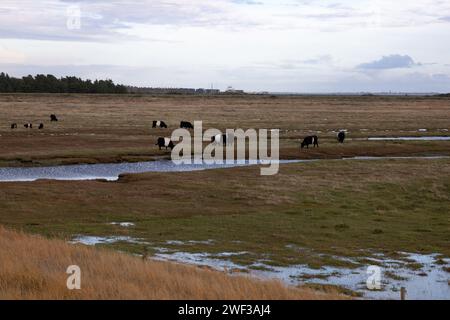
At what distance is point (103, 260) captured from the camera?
544 inches

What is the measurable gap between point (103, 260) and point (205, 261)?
342 centimetres

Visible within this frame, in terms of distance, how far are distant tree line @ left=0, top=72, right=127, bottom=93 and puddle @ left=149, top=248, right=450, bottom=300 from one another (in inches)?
5766

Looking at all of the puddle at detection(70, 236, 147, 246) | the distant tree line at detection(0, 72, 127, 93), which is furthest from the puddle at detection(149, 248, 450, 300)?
the distant tree line at detection(0, 72, 127, 93)

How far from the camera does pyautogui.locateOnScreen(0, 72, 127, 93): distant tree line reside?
523 ft

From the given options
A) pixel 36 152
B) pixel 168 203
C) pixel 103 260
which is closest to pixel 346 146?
pixel 36 152

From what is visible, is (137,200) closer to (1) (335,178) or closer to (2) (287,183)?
(2) (287,183)

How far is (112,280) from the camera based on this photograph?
1207 cm

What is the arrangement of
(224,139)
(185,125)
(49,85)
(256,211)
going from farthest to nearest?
(49,85)
(185,125)
(224,139)
(256,211)

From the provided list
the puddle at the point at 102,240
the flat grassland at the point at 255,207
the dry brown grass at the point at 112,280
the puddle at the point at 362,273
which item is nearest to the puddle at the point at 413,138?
the flat grassland at the point at 255,207

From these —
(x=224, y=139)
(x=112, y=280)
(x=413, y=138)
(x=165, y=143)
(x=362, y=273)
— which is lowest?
(x=362, y=273)

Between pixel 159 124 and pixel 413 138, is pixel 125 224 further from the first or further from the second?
pixel 159 124

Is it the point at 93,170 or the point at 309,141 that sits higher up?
the point at 309,141

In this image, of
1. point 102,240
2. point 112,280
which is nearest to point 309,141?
point 102,240

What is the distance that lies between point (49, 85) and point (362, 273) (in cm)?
15537
